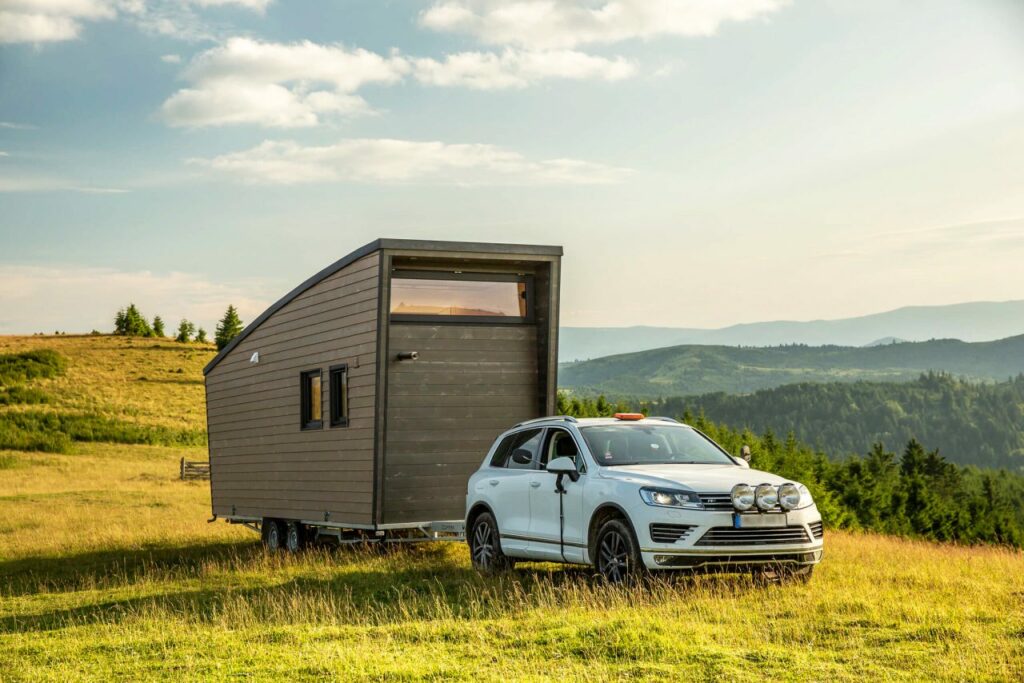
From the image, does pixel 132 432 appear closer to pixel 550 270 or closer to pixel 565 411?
pixel 565 411

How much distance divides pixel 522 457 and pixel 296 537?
7.25 metres

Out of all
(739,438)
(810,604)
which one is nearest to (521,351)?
(810,604)

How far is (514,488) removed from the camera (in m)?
12.1

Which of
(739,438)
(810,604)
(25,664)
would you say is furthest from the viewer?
(739,438)

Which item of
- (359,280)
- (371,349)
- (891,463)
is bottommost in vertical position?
(891,463)

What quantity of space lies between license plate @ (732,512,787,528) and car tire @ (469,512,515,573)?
325 cm

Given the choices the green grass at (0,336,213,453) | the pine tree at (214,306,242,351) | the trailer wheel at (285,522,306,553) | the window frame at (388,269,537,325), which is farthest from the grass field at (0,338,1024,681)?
the pine tree at (214,306,242,351)

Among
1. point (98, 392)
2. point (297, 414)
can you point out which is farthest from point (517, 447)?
point (98, 392)

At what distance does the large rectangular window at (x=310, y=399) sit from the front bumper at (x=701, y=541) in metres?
8.45

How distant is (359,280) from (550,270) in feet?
8.77

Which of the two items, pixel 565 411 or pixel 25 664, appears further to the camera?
pixel 565 411

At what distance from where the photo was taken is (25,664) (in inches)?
328

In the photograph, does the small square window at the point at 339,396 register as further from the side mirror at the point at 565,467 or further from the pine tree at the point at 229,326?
the pine tree at the point at 229,326

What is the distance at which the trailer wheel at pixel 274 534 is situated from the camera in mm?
18875
